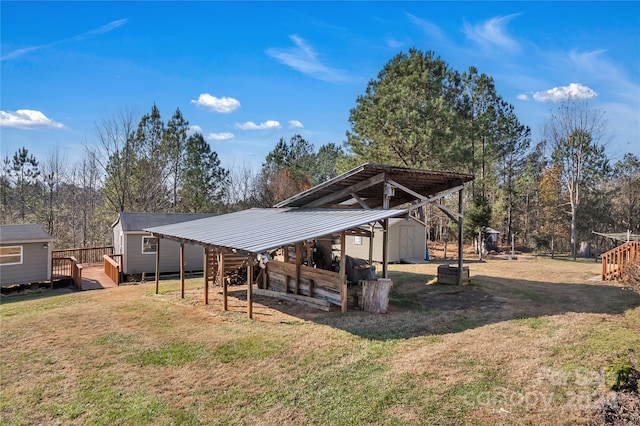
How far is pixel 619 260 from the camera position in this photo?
12086mm

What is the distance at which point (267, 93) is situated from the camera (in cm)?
2556

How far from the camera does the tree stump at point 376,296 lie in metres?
8.41

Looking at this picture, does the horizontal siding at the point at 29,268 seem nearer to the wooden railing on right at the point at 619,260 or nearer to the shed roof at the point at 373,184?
the shed roof at the point at 373,184

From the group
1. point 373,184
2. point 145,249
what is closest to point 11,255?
point 145,249

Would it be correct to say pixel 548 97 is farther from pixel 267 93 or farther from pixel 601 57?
pixel 267 93

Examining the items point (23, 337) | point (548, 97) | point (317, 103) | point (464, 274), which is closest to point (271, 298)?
point (23, 337)

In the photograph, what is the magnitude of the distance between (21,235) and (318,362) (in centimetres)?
1473

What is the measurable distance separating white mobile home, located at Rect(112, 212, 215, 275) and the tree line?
9.63m

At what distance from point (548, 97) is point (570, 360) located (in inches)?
929

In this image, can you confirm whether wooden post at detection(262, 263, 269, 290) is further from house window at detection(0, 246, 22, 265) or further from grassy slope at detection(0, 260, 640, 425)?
house window at detection(0, 246, 22, 265)

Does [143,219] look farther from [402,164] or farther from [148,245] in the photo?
[402,164]

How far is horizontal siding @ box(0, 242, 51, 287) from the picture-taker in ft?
46.2

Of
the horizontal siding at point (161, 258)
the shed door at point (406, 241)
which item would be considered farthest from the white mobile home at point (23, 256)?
the shed door at point (406, 241)

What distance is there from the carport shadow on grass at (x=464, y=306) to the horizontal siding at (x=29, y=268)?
923 cm
